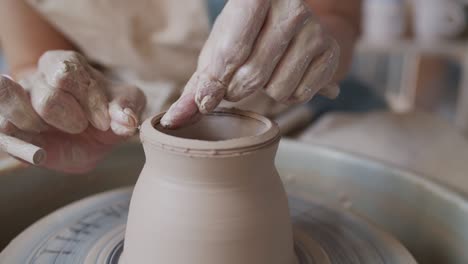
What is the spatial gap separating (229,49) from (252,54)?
Result: 0.14 feet

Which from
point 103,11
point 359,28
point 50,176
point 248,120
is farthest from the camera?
point 359,28

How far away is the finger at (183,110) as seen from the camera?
0.81m

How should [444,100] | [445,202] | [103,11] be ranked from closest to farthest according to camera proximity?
[445,202] < [103,11] < [444,100]

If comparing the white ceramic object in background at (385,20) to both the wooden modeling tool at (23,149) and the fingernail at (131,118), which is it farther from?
the wooden modeling tool at (23,149)

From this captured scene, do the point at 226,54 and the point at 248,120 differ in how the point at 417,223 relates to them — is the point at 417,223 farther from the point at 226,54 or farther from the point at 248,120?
the point at 226,54

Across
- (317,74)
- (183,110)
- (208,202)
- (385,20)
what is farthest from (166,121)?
(385,20)

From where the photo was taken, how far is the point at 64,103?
A: 901 mm

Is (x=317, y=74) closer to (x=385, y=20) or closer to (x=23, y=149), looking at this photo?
(x=23, y=149)

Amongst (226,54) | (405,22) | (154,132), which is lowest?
(405,22)

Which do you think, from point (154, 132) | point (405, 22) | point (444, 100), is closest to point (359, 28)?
point (154, 132)

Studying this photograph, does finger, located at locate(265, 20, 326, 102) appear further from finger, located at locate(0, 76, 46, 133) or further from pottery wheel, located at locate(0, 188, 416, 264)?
finger, located at locate(0, 76, 46, 133)

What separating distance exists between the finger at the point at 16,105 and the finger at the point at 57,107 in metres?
0.01

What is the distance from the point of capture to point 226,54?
79cm

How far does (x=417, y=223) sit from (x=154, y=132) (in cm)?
67
